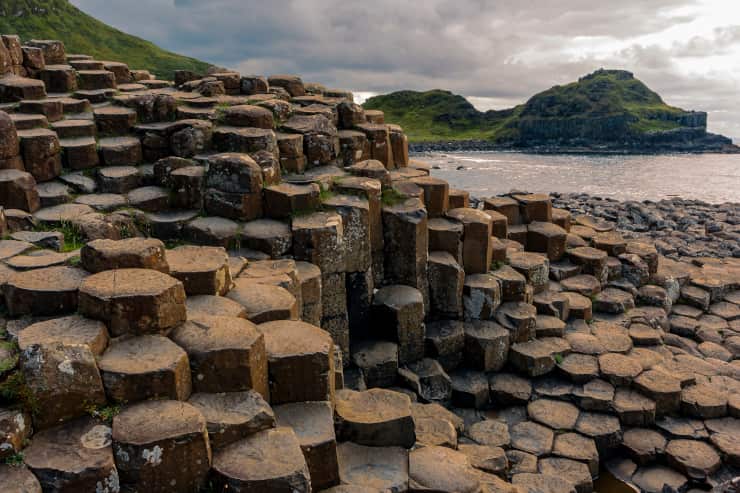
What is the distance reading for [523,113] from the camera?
14938 cm

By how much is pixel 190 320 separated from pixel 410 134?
141928mm

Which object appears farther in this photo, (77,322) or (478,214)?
(478,214)

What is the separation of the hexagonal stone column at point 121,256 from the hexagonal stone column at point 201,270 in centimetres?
43

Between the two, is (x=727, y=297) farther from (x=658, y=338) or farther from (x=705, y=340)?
→ (x=658, y=338)

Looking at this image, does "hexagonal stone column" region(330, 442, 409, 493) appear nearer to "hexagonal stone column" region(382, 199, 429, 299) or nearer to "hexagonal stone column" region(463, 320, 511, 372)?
"hexagonal stone column" region(463, 320, 511, 372)

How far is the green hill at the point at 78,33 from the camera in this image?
7619 centimetres

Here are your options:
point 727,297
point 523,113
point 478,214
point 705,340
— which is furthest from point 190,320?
point 523,113

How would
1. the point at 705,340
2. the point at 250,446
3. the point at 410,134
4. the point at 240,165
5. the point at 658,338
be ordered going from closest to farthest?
1. the point at 250,446
2. the point at 240,165
3. the point at 658,338
4. the point at 705,340
5. the point at 410,134

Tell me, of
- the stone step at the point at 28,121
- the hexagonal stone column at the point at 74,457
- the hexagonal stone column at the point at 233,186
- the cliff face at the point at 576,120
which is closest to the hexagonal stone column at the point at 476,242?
the hexagonal stone column at the point at 233,186

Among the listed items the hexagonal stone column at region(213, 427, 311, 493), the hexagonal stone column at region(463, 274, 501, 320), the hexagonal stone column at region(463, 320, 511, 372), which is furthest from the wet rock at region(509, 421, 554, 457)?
the hexagonal stone column at region(213, 427, 311, 493)

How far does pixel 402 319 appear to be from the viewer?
9469mm

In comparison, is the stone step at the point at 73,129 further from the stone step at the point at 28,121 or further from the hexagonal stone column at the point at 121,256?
the hexagonal stone column at the point at 121,256

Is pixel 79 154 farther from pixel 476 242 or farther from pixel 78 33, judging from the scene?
pixel 78 33

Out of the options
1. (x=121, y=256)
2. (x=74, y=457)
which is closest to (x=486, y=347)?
(x=121, y=256)
